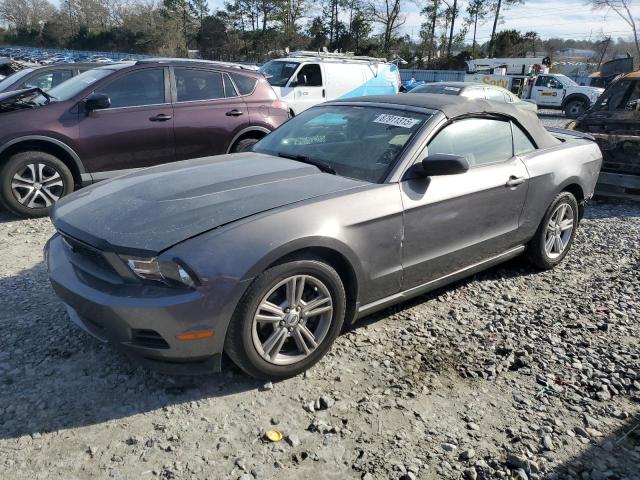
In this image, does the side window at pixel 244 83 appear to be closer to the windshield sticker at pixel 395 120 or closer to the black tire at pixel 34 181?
the black tire at pixel 34 181

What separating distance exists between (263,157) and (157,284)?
63.4 inches

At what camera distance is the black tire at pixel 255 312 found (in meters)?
2.65

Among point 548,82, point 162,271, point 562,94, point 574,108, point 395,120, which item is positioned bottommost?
point 574,108

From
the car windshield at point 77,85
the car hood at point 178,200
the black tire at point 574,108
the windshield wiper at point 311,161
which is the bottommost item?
the black tire at point 574,108

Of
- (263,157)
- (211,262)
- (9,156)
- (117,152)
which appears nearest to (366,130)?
(263,157)

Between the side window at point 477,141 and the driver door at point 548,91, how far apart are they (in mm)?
22901

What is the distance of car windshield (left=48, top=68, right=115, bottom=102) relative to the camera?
595 cm

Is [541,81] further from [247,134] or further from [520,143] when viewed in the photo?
[520,143]

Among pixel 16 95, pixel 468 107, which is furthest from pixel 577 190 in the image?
pixel 16 95

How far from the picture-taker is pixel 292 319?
2.87m

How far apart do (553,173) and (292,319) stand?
9.23 feet

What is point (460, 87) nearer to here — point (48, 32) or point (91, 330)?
point (91, 330)

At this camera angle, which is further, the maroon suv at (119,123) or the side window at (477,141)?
the maroon suv at (119,123)

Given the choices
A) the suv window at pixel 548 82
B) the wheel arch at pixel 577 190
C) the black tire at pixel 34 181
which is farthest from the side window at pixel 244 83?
the suv window at pixel 548 82
